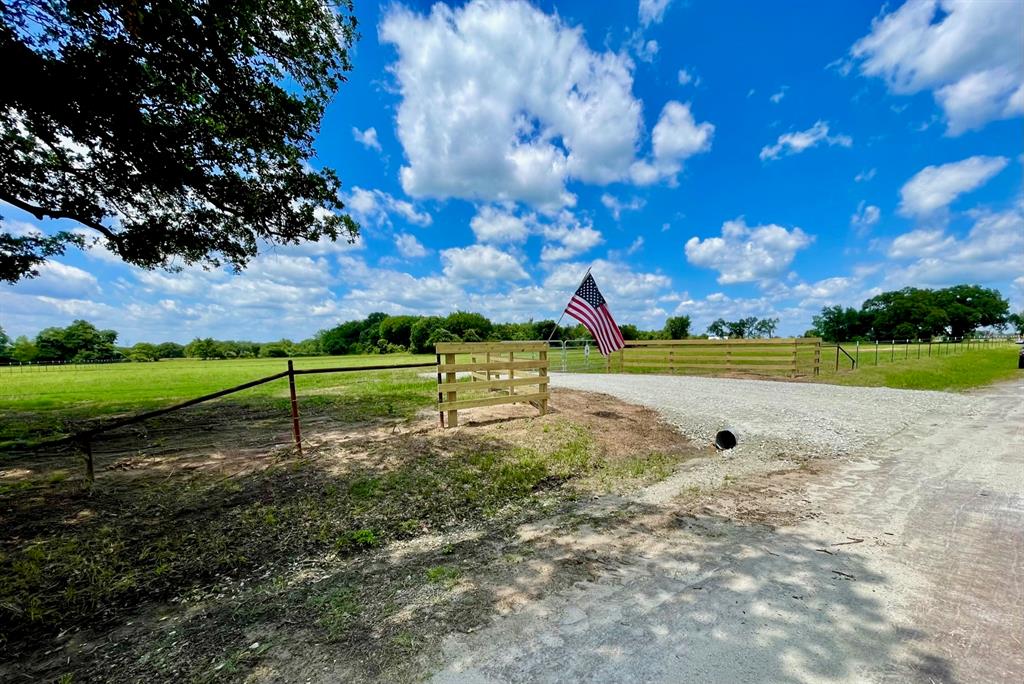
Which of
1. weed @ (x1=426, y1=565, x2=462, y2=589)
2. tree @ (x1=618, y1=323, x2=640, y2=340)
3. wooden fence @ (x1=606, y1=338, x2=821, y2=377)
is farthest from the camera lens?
tree @ (x1=618, y1=323, x2=640, y2=340)

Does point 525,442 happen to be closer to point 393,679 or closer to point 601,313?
point 393,679

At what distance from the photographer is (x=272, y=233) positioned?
8992 millimetres

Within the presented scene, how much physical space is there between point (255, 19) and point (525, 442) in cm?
777

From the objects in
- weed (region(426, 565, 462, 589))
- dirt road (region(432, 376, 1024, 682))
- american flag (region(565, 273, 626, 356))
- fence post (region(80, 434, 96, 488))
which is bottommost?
weed (region(426, 565, 462, 589))

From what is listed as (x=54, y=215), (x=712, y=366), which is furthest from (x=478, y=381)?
(x=712, y=366)

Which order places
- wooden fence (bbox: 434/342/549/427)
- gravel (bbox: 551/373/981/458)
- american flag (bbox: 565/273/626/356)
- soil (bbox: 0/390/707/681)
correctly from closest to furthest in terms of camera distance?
soil (bbox: 0/390/707/681) < gravel (bbox: 551/373/981/458) < wooden fence (bbox: 434/342/549/427) < american flag (bbox: 565/273/626/356)

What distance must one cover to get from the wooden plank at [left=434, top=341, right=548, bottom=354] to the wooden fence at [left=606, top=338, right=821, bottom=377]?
38.2 feet

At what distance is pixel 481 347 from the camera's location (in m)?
6.99

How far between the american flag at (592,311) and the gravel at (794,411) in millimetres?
1779

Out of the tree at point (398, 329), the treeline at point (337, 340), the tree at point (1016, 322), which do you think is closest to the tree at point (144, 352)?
the treeline at point (337, 340)

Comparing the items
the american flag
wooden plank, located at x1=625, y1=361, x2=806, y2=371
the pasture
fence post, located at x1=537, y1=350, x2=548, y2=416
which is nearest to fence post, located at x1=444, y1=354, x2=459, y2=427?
the pasture

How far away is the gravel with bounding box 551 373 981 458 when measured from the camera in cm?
639

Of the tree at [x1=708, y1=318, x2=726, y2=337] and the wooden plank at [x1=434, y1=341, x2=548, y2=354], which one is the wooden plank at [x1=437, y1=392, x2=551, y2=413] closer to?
the wooden plank at [x1=434, y1=341, x2=548, y2=354]

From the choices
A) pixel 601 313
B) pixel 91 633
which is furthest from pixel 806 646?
pixel 601 313
